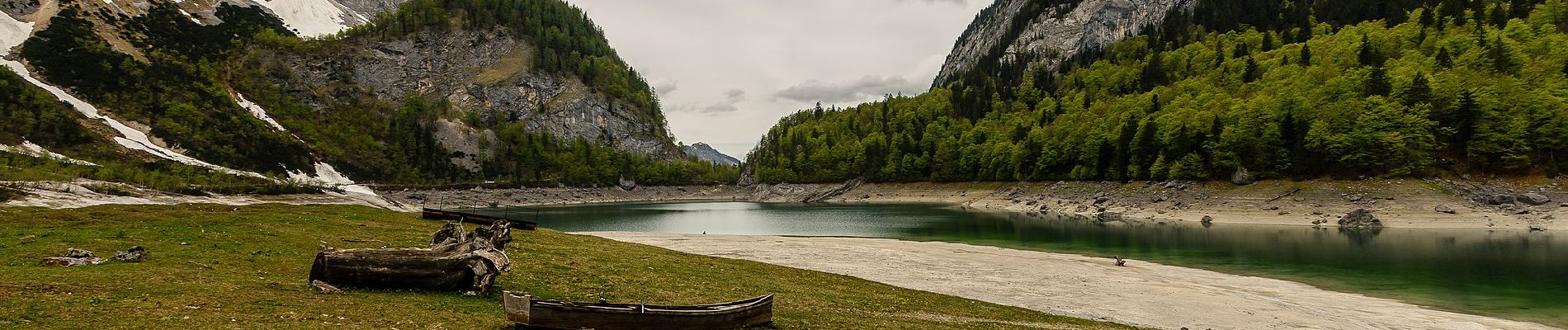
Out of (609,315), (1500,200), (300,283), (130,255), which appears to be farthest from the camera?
(1500,200)

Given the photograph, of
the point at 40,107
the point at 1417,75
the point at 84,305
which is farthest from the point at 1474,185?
the point at 40,107

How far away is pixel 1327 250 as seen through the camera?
1802 inches

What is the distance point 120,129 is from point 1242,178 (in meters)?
176

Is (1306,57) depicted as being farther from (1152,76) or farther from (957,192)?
(957,192)

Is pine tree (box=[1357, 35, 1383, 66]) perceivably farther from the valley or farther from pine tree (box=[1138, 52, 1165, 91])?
pine tree (box=[1138, 52, 1165, 91])

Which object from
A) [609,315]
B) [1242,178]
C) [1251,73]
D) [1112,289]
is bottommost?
[1112,289]

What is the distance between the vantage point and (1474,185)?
65.6m

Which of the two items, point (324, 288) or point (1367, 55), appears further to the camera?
point (1367, 55)

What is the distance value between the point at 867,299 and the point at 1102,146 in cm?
11143

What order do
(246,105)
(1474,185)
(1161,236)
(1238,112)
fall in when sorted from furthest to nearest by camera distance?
(246,105) < (1238,112) < (1474,185) < (1161,236)

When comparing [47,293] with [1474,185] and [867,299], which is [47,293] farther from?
[1474,185]

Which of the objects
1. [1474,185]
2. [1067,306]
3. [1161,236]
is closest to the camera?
[1067,306]

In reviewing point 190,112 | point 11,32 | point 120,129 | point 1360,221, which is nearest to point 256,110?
point 190,112

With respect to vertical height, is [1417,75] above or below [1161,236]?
above
